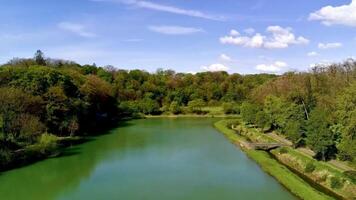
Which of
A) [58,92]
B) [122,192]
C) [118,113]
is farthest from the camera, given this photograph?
[118,113]

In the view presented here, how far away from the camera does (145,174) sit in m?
31.9

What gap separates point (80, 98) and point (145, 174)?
27.9 meters

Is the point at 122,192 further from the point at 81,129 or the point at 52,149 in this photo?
the point at 81,129

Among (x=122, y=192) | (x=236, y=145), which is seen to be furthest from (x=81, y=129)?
(x=122, y=192)

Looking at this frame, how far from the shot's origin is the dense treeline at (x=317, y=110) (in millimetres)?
30172

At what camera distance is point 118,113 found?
82.1 m

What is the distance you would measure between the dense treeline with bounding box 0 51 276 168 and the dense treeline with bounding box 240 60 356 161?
902 inches

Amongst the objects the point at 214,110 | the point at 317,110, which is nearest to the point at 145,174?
the point at 317,110

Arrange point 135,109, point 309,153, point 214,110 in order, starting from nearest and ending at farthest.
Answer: point 309,153 → point 135,109 → point 214,110

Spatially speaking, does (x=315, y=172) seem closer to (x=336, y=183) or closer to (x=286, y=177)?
(x=286, y=177)

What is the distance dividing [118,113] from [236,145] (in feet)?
134

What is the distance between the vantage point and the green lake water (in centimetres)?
2650

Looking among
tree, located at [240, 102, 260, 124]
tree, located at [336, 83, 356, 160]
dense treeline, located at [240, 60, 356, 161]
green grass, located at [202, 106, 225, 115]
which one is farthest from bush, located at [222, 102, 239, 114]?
tree, located at [336, 83, 356, 160]

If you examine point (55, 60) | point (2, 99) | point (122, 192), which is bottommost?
point (122, 192)
